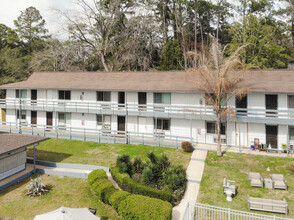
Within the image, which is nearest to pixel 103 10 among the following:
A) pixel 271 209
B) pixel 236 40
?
pixel 236 40

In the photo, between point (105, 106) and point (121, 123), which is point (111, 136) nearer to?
point (121, 123)

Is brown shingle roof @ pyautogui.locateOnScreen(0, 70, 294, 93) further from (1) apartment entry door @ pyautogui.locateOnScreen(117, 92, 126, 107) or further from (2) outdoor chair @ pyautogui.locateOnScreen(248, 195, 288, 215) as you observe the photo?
(2) outdoor chair @ pyautogui.locateOnScreen(248, 195, 288, 215)

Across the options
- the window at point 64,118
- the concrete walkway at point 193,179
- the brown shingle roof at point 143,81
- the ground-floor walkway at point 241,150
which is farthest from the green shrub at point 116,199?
the window at point 64,118

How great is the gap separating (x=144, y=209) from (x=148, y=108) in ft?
51.0

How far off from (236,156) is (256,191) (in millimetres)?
5933

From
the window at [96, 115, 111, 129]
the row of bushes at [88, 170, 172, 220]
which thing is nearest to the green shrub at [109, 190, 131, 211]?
the row of bushes at [88, 170, 172, 220]

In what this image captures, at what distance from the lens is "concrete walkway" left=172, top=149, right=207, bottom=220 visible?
43.2 ft

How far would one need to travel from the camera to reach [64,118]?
30.6 metres

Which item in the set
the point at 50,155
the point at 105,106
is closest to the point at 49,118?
the point at 105,106

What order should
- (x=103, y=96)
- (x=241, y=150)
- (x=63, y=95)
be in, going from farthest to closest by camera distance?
1. (x=63, y=95)
2. (x=103, y=96)
3. (x=241, y=150)

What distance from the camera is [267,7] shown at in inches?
1754

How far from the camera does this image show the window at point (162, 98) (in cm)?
2593

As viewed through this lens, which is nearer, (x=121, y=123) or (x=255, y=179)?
(x=255, y=179)

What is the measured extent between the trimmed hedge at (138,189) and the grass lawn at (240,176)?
2.23 metres
